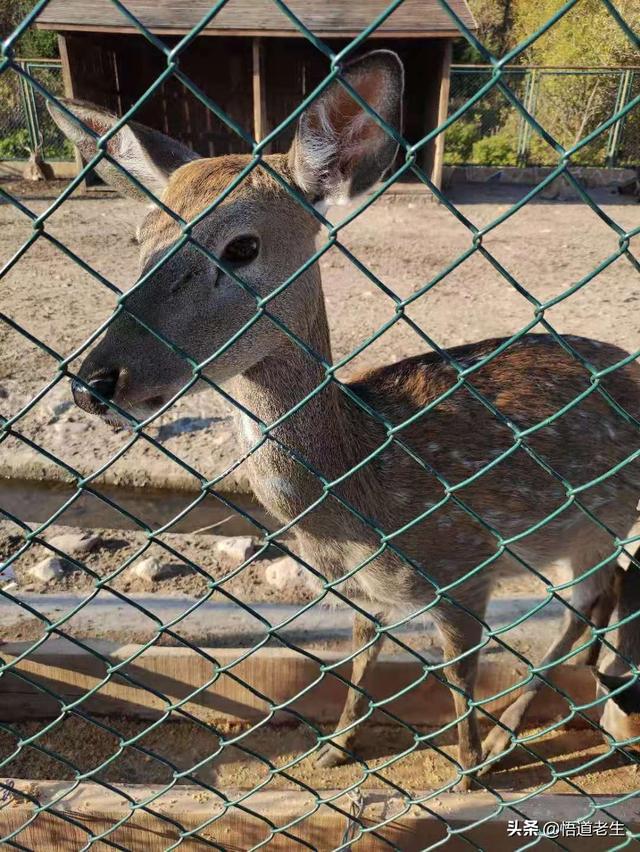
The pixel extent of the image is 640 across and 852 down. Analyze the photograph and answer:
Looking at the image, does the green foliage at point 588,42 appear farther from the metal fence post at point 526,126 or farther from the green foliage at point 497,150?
the green foliage at point 497,150

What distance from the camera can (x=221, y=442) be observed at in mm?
5102

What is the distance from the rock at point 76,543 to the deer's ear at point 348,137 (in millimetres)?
2751

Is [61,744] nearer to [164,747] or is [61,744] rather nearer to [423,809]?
[164,747]

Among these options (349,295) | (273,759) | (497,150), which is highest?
(497,150)

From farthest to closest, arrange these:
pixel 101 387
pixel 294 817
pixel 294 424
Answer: pixel 294 424, pixel 294 817, pixel 101 387

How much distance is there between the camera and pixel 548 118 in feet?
51.4

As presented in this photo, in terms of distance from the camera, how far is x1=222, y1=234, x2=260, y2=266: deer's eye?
2145 mm

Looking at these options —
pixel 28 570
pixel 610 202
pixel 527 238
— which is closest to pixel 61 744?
pixel 28 570

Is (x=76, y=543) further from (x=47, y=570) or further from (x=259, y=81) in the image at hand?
(x=259, y=81)

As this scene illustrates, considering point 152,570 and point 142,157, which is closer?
point 142,157

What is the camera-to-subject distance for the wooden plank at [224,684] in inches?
122

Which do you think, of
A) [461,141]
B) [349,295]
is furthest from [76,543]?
[461,141]

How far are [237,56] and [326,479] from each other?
14525mm

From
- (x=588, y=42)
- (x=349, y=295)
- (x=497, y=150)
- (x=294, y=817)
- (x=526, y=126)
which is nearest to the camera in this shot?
(x=294, y=817)
